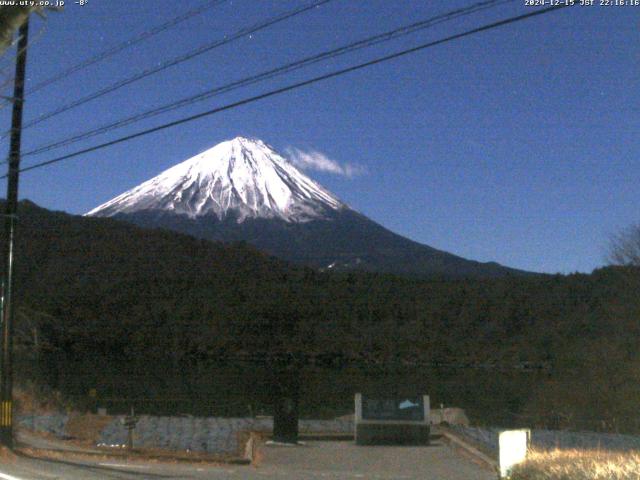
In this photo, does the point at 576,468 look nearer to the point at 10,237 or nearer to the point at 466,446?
the point at 466,446

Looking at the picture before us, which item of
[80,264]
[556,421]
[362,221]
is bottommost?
[556,421]

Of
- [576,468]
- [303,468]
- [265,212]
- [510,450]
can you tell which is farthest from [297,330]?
[265,212]

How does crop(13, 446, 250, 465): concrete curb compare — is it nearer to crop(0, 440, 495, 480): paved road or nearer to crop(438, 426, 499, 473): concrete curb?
crop(0, 440, 495, 480): paved road

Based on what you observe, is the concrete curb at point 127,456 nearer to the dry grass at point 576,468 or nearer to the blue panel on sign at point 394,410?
the blue panel on sign at point 394,410

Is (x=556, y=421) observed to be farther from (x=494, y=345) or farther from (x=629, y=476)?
(x=494, y=345)

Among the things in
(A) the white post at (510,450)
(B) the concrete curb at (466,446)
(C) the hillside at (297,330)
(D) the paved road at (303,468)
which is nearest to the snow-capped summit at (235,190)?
(C) the hillside at (297,330)

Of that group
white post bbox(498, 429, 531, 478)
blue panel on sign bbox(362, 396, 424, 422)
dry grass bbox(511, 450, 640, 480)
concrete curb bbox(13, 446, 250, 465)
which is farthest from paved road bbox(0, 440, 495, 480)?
dry grass bbox(511, 450, 640, 480)

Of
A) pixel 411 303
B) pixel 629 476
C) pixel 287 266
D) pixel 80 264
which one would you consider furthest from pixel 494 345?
pixel 629 476
